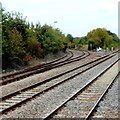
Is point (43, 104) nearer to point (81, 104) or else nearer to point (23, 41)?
point (81, 104)

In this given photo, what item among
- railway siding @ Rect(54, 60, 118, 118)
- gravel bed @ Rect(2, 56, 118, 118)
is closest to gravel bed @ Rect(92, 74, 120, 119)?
railway siding @ Rect(54, 60, 118, 118)

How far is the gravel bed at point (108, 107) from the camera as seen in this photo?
8663 mm

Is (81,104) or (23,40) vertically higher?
(23,40)

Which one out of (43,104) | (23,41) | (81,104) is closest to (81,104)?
(81,104)

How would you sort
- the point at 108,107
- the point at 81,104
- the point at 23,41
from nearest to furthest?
the point at 108,107 → the point at 81,104 → the point at 23,41

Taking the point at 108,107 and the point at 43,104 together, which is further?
the point at 43,104

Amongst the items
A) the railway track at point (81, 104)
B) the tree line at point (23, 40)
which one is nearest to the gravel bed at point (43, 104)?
the railway track at point (81, 104)

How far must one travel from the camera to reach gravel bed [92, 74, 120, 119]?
8.66 m

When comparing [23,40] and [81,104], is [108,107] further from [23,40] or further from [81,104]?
[23,40]

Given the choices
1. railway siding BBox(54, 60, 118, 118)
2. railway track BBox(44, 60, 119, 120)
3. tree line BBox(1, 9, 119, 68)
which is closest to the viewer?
railway track BBox(44, 60, 119, 120)

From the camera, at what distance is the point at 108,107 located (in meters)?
9.71

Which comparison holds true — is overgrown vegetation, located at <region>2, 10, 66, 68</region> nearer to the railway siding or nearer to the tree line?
the tree line

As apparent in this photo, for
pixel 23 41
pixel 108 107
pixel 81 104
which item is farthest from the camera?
pixel 23 41

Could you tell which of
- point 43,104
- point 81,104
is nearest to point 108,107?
point 81,104
